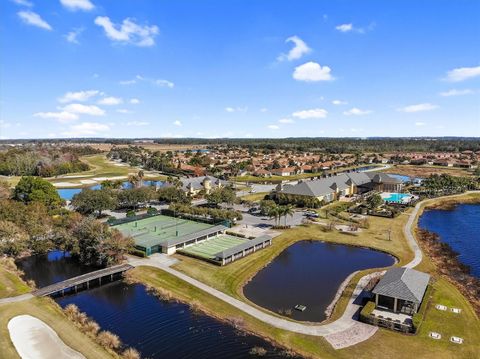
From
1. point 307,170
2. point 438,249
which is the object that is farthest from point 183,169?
point 438,249

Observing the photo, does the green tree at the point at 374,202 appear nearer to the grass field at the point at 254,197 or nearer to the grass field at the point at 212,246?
the grass field at the point at 254,197

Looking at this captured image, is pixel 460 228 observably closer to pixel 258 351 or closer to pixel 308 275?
pixel 308 275

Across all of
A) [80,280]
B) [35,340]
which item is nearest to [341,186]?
[80,280]

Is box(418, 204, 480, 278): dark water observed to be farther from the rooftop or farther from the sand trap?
the sand trap

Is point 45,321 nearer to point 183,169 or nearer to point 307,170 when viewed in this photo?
point 183,169

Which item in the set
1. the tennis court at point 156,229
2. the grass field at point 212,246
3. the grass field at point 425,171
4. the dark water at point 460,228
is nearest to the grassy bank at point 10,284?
the tennis court at point 156,229
